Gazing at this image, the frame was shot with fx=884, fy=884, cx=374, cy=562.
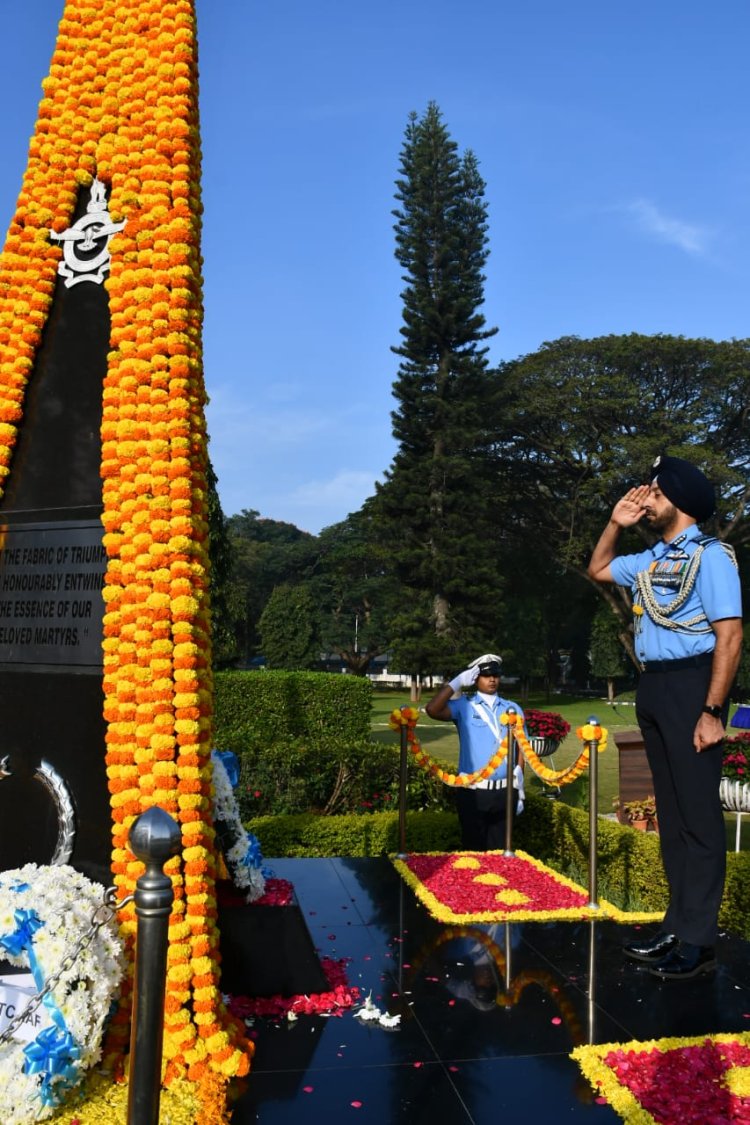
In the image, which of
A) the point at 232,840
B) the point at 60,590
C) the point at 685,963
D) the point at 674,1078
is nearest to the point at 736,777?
the point at 685,963

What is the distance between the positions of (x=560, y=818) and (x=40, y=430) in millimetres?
5566

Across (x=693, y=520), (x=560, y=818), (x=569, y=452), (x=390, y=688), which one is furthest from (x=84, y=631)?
(x=390, y=688)

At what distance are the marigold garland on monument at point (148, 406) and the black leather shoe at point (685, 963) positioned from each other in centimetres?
195

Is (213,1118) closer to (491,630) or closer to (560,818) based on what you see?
(560,818)

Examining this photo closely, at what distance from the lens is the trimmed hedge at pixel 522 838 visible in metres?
6.51

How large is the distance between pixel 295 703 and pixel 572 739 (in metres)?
8.61

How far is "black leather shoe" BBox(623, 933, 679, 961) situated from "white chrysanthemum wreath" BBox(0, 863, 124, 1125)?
8.07ft

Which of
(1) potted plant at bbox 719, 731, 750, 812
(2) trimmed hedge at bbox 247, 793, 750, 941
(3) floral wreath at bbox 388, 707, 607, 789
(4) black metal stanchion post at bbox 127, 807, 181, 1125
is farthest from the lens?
(1) potted plant at bbox 719, 731, 750, 812

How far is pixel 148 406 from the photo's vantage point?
133 inches

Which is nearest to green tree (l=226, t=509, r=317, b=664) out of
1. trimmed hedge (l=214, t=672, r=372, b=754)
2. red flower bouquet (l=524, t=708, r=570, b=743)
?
trimmed hedge (l=214, t=672, r=372, b=754)

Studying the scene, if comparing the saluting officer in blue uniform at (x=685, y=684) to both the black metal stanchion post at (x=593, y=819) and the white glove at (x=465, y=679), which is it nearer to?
the black metal stanchion post at (x=593, y=819)

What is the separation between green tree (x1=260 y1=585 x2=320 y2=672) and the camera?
121 feet

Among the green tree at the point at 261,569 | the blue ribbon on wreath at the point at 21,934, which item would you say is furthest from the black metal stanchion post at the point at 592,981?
the green tree at the point at 261,569

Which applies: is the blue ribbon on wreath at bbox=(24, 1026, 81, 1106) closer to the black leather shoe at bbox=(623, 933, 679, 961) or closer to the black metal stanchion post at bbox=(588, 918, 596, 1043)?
the black metal stanchion post at bbox=(588, 918, 596, 1043)
